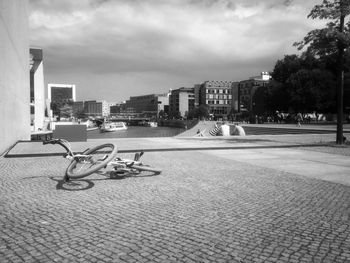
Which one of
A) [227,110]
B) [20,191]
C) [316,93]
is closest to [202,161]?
[20,191]

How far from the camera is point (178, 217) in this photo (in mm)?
4730

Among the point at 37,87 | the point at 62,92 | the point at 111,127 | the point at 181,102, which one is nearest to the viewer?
the point at 37,87

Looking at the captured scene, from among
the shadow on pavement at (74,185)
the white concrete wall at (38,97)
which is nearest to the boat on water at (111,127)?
the white concrete wall at (38,97)

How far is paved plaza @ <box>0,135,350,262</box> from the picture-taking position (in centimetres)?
353

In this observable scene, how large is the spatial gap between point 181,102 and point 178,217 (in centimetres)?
18016

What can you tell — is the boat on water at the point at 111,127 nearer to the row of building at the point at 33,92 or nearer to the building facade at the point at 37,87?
the row of building at the point at 33,92

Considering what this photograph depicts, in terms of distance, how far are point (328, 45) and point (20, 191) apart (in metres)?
15.8

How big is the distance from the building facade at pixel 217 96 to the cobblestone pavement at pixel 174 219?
500ft

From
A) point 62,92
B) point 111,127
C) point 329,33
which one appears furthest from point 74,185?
point 62,92

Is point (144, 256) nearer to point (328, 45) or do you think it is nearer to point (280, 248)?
point (280, 248)

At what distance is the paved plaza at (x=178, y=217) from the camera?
11.6 feet

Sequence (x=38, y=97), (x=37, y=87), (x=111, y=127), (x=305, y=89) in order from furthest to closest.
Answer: (x=111, y=127), (x=305, y=89), (x=37, y=87), (x=38, y=97)

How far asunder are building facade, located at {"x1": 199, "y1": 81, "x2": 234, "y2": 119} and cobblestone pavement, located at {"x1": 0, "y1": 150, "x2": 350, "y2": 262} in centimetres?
15228

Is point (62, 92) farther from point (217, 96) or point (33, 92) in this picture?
point (33, 92)
